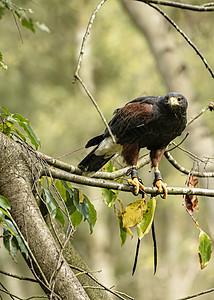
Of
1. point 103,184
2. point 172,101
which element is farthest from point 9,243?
point 172,101

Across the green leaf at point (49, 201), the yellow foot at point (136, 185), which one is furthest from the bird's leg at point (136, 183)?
the green leaf at point (49, 201)

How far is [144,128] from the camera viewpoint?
385 cm

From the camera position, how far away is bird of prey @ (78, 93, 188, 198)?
381cm

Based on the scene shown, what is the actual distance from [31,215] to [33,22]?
955 millimetres

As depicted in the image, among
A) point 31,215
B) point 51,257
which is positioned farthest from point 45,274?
point 31,215

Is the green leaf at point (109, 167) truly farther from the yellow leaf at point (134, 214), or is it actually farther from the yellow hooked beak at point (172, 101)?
the yellow leaf at point (134, 214)

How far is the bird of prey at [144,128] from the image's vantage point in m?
3.81

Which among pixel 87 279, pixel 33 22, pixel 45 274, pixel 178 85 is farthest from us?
pixel 178 85

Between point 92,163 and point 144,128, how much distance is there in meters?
0.50

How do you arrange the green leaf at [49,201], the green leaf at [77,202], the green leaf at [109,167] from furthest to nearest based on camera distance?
the green leaf at [109,167] < the green leaf at [77,202] < the green leaf at [49,201]

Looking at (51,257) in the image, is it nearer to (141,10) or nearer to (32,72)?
(141,10)

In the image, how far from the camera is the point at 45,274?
2377mm

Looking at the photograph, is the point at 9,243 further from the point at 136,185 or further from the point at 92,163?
the point at 92,163

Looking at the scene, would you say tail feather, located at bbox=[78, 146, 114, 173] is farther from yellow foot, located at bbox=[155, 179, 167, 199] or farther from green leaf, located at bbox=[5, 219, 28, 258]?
green leaf, located at bbox=[5, 219, 28, 258]
